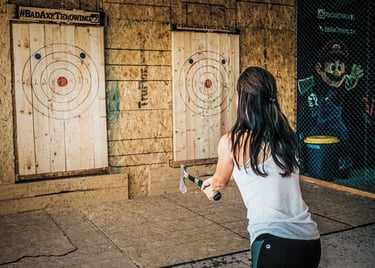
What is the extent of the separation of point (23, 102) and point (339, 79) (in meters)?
6.07

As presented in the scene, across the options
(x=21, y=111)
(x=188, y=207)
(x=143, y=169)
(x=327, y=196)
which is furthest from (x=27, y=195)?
(x=327, y=196)

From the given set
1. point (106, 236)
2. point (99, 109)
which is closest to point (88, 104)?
point (99, 109)

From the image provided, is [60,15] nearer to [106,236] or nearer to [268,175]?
[106,236]

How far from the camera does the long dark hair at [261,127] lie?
209cm

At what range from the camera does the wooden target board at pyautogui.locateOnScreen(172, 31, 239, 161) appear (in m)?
7.11

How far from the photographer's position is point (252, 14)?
7758mm

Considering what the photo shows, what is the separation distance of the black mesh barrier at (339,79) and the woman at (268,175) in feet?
20.5

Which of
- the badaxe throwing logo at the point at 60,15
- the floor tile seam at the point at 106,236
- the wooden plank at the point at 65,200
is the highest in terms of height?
the badaxe throwing logo at the point at 60,15

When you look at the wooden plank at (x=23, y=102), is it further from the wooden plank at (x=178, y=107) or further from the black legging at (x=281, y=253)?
the black legging at (x=281, y=253)

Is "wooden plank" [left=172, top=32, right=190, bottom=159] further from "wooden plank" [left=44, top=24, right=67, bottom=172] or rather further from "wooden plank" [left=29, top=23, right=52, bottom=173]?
"wooden plank" [left=29, top=23, right=52, bottom=173]

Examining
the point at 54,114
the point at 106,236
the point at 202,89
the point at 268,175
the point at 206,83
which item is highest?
the point at 206,83

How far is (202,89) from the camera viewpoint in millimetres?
7355

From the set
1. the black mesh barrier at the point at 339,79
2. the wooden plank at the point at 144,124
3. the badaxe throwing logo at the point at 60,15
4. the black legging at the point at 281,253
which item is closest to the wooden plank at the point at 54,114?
the badaxe throwing logo at the point at 60,15

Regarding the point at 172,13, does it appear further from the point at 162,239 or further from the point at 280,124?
the point at 280,124
